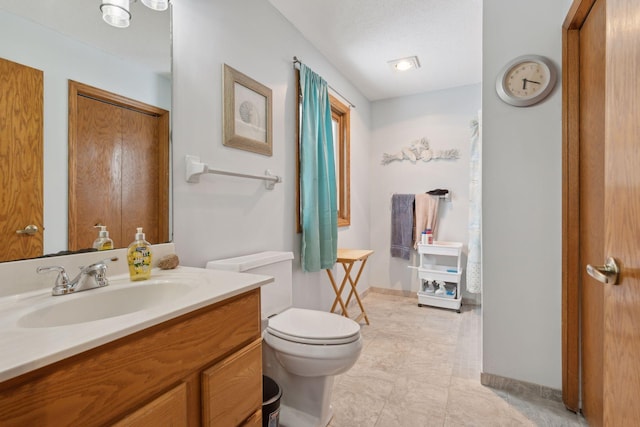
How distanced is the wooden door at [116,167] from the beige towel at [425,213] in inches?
111

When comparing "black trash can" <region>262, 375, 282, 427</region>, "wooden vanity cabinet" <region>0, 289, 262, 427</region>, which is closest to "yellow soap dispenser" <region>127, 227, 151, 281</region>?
"wooden vanity cabinet" <region>0, 289, 262, 427</region>

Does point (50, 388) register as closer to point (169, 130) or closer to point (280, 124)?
point (169, 130)

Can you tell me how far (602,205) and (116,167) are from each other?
204 centimetres

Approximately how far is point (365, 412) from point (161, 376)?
49.8 inches

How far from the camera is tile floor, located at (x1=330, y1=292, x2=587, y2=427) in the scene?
159cm

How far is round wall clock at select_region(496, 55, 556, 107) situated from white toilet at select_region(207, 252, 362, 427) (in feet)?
5.00

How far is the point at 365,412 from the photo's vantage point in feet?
5.43

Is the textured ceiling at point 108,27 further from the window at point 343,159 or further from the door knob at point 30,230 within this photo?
the window at point 343,159

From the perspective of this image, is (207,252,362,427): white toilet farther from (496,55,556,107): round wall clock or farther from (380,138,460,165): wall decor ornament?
(380,138,460,165): wall decor ornament

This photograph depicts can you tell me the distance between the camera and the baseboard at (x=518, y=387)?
1724 mm

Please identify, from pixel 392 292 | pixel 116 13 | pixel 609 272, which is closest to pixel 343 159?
pixel 392 292

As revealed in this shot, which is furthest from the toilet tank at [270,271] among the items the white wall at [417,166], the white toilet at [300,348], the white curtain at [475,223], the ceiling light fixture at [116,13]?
the white wall at [417,166]

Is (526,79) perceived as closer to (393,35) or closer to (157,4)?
(393,35)

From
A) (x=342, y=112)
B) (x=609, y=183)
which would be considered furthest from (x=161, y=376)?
(x=342, y=112)
